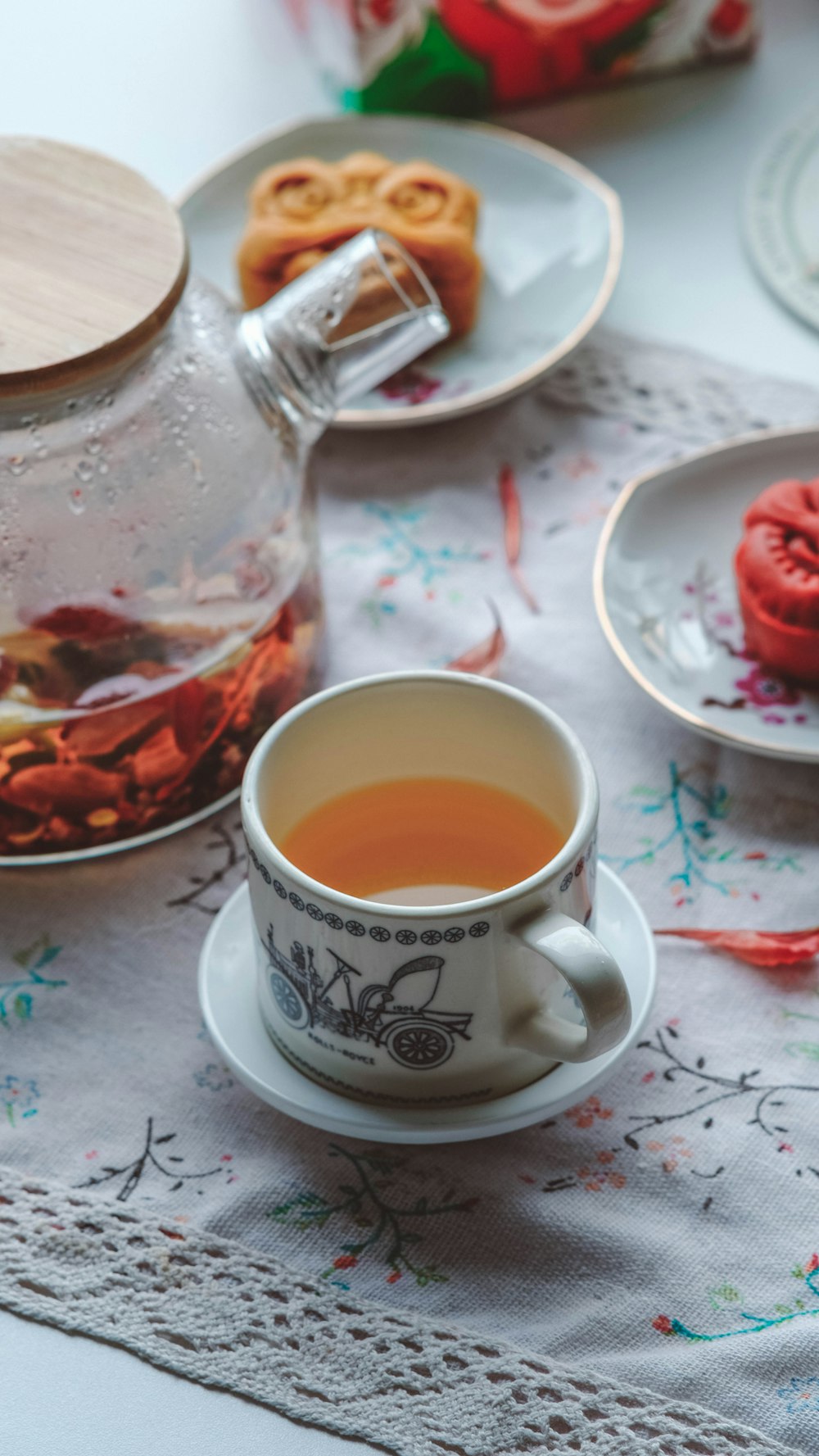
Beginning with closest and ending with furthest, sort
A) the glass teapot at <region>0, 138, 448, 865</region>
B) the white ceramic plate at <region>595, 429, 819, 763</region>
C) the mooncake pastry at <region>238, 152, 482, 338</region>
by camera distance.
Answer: the glass teapot at <region>0, 138, 448, 865</region>, the white ceramic plate at <region>595, 429, 819, 763</region>, the mooncake pastry at <region>238, 152, 482, 338</region>

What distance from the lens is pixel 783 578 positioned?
0.63m

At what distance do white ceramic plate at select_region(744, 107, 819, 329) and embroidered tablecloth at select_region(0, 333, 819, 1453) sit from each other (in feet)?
1.05

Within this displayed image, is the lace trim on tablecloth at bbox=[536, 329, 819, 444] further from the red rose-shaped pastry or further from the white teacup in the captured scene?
the white teacup

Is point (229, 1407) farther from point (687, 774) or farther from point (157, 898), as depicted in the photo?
point (687, 774)

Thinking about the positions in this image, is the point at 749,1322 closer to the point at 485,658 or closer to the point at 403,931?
the point at 403,931

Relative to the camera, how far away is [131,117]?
1057 millimetres

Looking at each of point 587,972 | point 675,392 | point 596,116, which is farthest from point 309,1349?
point 596,116

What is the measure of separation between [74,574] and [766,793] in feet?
0.99

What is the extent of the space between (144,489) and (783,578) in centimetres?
27

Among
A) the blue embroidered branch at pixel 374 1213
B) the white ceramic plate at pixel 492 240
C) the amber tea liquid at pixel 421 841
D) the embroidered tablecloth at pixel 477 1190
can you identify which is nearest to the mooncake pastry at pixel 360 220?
the white ceramic plate at pixel 492 240

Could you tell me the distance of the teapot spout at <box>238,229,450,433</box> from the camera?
62 centimetres

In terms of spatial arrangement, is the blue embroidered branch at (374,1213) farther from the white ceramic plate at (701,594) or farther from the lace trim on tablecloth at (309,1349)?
the white ceramic plate at (701,594)

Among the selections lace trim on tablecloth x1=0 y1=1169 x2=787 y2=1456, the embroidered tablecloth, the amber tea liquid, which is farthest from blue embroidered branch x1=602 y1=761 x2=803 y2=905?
lace trim on tablecloth x1=0 y1=1169 x2=787 y2=1456

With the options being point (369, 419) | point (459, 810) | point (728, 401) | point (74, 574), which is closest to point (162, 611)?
point (74, 574)
